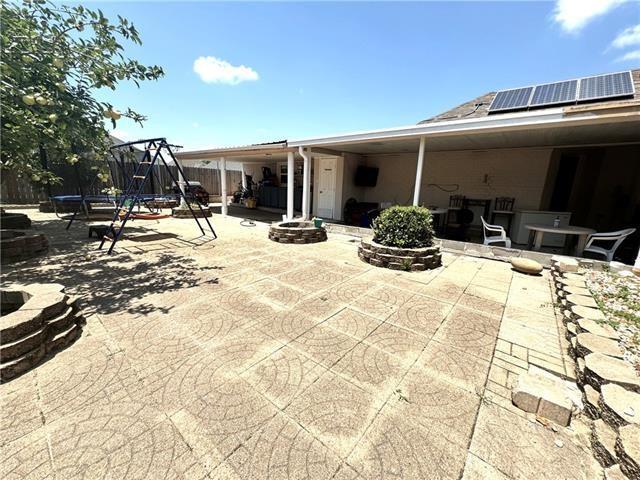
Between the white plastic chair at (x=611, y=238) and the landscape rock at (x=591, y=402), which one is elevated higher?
the white plastic chair at (x=611, y=238)

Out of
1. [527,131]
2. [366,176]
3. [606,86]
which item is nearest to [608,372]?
[527,131]

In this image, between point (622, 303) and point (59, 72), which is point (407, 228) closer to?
point (622, 303)

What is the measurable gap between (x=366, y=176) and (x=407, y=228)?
5.95 meters

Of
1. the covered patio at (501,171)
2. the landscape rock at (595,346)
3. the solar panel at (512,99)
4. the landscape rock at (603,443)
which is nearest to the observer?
the landscape rock at (603,443)

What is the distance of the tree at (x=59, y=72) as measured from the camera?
190cm

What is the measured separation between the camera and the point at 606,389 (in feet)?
5.57

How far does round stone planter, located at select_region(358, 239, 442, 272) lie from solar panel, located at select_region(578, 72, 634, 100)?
4.86 meters

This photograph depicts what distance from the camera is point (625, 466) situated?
129cm

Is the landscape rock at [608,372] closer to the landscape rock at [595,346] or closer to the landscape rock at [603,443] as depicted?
the landscape rock at [595,346]

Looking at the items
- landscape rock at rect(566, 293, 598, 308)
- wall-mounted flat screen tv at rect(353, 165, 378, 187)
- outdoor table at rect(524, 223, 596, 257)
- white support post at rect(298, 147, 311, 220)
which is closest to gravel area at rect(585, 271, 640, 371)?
landscape rock at rect(566, 293, 598, 308)

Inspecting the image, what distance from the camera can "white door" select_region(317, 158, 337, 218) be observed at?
1024cm

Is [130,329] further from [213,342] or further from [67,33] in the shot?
[67,33]

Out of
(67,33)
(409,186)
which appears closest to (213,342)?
(67,33)

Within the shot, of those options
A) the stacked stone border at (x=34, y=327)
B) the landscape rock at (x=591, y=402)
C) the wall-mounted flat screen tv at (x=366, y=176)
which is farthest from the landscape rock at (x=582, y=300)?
the wall-mounted flat screen tv at (x=366, y=176)
